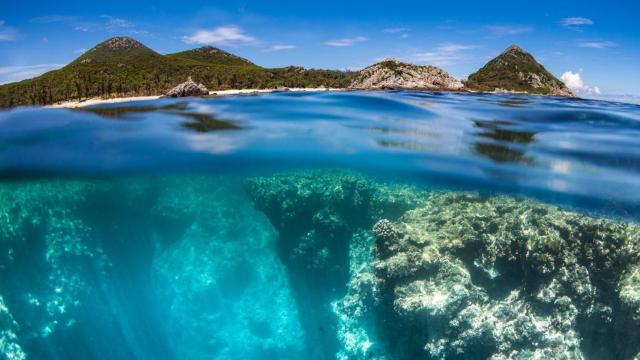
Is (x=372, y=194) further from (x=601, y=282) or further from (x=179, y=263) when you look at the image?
(x=179, y=263)

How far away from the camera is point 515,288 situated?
11.0m

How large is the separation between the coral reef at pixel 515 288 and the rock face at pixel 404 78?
83.3 ft

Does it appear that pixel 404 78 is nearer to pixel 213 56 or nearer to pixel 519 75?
pixel 519 75

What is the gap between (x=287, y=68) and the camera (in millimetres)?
61562

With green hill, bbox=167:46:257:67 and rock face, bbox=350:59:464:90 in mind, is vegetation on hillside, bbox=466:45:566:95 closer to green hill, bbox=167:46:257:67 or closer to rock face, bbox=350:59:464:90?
rock face, bbox=350:59:464:90

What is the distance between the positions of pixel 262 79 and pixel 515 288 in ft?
146

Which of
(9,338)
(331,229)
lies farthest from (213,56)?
(331,229)

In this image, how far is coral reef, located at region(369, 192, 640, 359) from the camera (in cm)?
1006

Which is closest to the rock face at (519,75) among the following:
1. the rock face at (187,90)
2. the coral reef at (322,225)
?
the rock face at (187,90)

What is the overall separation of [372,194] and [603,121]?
9.29 metres

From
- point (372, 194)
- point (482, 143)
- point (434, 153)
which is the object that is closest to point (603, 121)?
point (482, 143)

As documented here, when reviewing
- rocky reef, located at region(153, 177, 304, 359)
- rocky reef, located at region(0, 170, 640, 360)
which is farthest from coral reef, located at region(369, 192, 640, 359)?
rocky reef, located at region(153, 177, 304, 359)

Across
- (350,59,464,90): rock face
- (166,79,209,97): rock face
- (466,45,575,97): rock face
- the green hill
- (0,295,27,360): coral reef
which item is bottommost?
(0,295,27,360): coral reef

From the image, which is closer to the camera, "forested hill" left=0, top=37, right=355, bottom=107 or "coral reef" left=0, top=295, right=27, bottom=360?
"coral reef" left=0, top=295, right=27, bottom=360
